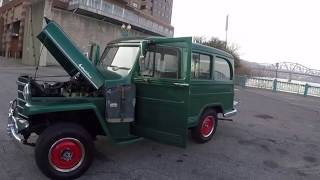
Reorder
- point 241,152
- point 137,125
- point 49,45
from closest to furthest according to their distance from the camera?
point 49,45
point 137,125
point 241,152

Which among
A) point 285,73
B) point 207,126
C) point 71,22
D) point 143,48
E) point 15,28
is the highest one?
point 15,28

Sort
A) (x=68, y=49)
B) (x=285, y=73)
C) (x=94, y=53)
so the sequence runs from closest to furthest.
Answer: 1. (x=68, y=49)
2. (x=94, y=53)
3. (x=285, y=73)

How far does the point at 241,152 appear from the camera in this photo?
6492 millimetres

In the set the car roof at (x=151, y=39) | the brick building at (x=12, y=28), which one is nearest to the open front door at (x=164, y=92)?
the car roof at (x=151, y=39)

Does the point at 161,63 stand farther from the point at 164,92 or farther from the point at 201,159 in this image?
the point at 201,159

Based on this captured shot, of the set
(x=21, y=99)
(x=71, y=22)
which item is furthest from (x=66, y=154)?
(x=71, y=22)

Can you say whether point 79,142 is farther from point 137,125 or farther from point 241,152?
point 241,152

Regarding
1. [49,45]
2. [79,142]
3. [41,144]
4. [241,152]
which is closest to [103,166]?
[79,142]

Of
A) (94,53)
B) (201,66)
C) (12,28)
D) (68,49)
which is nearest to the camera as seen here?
(68,49)

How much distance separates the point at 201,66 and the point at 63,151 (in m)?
3.33

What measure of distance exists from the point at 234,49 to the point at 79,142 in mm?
43373

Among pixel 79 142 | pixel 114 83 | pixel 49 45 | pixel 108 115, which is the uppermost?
pixel 49 45

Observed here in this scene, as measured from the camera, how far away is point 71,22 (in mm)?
35188

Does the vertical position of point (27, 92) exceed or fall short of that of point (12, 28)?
it falls short
